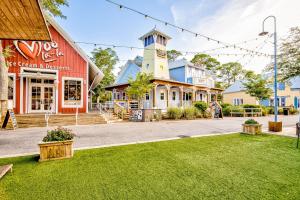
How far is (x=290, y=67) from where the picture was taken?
8594 millimetres

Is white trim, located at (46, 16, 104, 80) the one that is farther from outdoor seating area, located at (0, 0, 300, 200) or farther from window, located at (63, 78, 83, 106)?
window, located at (63, 78, 83, 106)

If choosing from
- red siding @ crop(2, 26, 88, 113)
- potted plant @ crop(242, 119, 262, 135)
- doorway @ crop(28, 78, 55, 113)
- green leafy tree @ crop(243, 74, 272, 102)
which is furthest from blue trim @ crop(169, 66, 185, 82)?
doorway @ crop(28, 78, 55, 113)

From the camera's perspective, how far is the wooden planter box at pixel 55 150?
4031 millimetres

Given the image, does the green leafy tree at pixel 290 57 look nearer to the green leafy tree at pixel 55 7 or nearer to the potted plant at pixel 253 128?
the potted plant at pixel 253 128

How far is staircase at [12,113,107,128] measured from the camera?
964 centimetres

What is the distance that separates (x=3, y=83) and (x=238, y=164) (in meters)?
5.13

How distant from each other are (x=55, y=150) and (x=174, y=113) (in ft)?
40.2

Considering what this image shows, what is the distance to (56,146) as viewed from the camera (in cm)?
418

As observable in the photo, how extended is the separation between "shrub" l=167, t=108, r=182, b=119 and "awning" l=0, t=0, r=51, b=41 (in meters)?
12.4

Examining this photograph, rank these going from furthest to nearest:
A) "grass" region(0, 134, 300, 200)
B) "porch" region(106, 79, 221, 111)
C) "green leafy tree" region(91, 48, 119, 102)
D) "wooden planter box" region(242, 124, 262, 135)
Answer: "green leafy tree" region(91, 48, 119, 102), "porch" region(106, 79, 221, 111), "wooden planter box" region(242, 124, 262, 135), "grass" region(0, 134, 300, 200)

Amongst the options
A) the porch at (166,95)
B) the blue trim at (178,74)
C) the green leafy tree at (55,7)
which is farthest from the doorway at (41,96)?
the blue trim at (178,74)

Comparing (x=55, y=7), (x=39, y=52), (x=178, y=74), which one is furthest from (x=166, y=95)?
(x=55, y=7)

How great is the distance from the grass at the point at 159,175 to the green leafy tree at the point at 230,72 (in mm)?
43187

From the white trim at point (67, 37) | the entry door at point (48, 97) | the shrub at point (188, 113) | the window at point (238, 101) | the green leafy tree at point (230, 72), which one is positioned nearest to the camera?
the white trim at point (67, 37)
